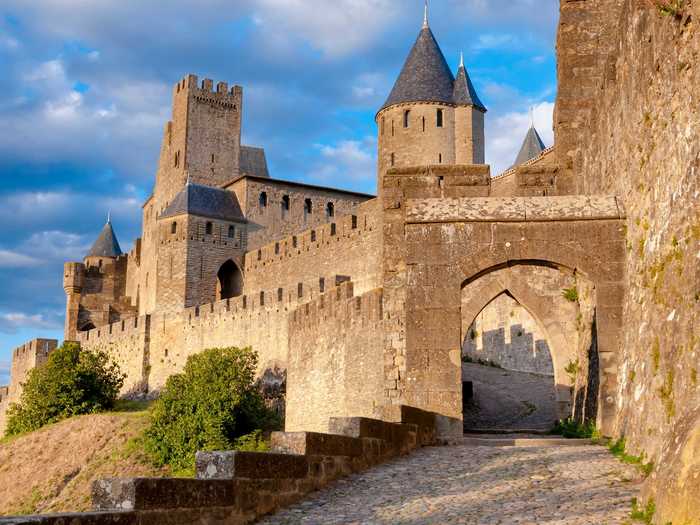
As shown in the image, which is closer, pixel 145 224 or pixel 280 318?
pixel 280 318

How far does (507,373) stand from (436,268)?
15.5 m

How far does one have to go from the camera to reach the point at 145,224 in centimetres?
5831

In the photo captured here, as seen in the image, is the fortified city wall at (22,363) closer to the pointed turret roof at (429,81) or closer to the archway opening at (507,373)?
the pointed turret roof at (429,81)

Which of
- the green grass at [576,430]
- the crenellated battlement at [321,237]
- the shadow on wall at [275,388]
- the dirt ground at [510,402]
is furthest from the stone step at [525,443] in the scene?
the crenellated battlement at [321,237]

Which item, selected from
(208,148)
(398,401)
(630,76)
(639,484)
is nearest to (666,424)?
(639,484)

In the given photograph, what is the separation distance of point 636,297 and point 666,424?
253 centimetres

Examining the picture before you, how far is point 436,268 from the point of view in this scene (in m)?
11.3

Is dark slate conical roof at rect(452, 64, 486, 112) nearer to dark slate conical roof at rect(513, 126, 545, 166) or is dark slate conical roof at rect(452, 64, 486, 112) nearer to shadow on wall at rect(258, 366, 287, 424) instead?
dark slate conical roof at rect(513, 126, 545, 166)

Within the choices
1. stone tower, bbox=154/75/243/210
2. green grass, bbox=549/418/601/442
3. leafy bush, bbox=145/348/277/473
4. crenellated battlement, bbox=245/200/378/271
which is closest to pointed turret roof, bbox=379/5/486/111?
crenellated battlement, bbox=245/200/378/271

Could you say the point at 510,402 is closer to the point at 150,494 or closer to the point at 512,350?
the point at 512,350

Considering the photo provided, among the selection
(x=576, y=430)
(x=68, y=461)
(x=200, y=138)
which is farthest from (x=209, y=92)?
(x=576, y=430)

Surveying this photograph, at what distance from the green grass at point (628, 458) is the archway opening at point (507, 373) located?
24.3 feet

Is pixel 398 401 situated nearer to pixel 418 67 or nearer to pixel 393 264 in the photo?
pixel 393 264

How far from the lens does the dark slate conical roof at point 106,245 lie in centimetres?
6391
